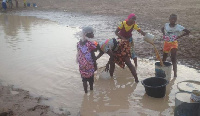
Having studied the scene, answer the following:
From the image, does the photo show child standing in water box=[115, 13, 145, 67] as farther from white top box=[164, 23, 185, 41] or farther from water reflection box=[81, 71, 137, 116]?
water reflection box=[81, 71, 137, 116]

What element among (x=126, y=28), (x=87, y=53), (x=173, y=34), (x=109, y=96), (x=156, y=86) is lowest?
(x=109, y=96)

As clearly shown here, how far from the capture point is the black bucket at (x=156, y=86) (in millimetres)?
3978

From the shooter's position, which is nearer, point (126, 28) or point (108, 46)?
point (108, 46)

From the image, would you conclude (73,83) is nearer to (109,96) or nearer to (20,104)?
(109,96)

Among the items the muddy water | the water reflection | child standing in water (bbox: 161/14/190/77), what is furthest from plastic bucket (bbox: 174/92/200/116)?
child standing in water (bbox: 161/14/190/77)

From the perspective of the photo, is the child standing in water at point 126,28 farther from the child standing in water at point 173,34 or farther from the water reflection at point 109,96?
the water reflection at point 109,96

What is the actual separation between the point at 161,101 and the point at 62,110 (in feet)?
6.39

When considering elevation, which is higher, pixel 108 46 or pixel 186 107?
pixel 108 46

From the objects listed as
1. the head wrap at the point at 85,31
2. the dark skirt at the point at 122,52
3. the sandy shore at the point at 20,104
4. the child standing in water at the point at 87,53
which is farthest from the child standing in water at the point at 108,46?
the sandy shore at the point at 20,104

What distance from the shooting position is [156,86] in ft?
13.0

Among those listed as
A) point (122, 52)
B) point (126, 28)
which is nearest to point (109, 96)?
point (122, 52)

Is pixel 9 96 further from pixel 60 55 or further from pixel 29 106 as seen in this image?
pixel 60 55

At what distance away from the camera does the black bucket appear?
398cm

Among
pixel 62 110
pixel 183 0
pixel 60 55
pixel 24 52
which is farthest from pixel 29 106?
pixel 183 0
